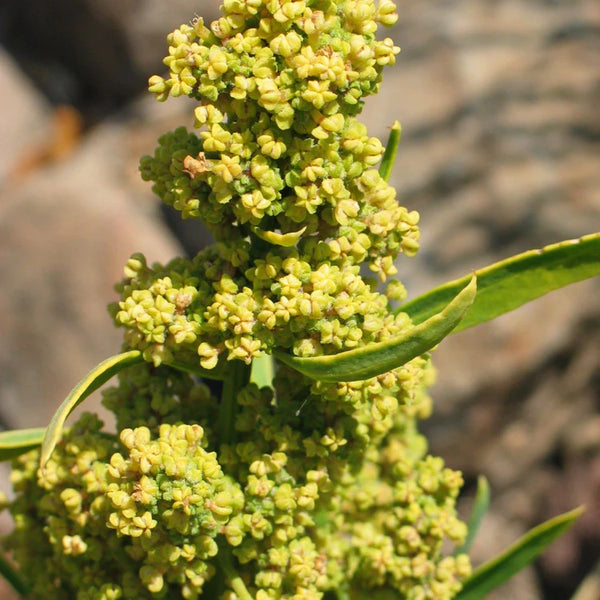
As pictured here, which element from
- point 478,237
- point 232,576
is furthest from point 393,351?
point 478,237

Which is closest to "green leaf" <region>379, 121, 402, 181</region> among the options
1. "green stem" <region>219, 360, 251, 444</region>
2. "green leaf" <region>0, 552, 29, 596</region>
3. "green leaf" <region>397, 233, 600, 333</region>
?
"green leaf" <region>397, 233, 600, 333</region>

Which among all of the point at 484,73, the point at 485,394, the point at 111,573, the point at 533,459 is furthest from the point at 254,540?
the point at 484,73

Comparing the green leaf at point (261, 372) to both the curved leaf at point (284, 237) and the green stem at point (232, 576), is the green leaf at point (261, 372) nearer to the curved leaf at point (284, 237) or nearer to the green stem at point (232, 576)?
the green stem at point (232, 576)

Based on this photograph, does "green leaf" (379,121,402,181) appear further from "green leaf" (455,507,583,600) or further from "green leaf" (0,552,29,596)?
"green leaf" (0,552,29,596)

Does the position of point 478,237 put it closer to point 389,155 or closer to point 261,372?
point 261,372

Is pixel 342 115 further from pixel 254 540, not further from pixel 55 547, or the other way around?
pixel 55 547

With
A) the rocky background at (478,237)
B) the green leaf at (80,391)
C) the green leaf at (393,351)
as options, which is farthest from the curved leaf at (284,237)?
the rocky background at (478,237)
